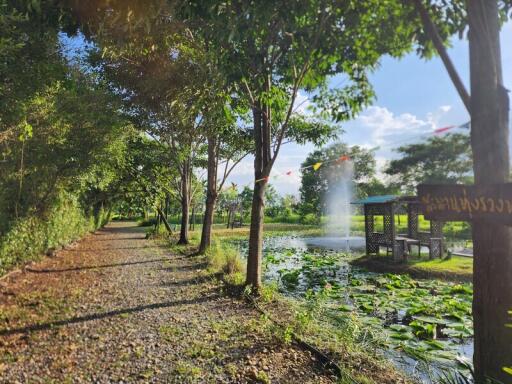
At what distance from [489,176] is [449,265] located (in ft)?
32.0

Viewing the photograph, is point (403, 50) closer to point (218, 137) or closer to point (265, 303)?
point (265, 303)

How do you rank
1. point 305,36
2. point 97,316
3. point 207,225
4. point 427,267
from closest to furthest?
point 305,36
point 97,316
point 427,267
point 207,225

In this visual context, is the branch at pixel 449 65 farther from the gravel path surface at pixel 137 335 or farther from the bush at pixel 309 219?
the bush at pixel 309 219

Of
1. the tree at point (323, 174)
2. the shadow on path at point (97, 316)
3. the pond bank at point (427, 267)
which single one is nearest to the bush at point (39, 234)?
the shadow on path at point (97, 316)

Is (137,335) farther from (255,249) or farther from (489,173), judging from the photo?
(489,173)

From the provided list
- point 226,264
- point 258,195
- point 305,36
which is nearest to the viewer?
point 305,36

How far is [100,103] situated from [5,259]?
4.17 m

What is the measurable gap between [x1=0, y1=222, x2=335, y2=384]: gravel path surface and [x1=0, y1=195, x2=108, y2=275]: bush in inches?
23.8

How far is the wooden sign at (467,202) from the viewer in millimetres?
2416

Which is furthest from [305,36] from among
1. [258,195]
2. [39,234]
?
[39,234]

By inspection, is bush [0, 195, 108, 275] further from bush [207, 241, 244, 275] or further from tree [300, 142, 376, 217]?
tree [300, 142, 376, 217]

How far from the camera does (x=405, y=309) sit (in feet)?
21.6

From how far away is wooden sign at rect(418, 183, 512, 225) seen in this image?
95.1 inches

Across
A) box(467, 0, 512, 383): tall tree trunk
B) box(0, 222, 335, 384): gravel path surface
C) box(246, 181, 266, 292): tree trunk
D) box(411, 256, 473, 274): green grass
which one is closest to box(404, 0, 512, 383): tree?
box(467, 0, 512, 383): tall tree trunk
